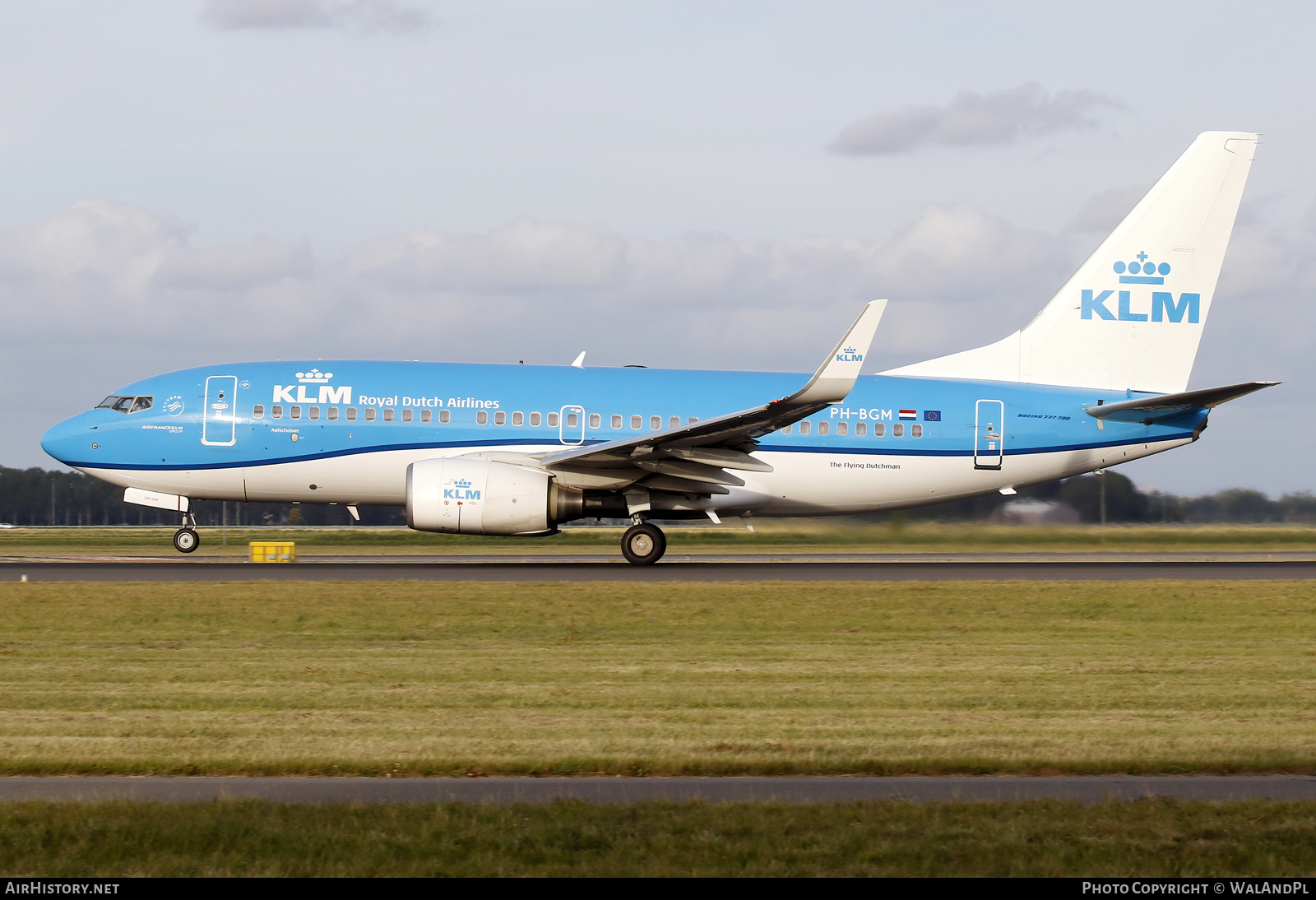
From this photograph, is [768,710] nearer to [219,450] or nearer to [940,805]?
[940,805]

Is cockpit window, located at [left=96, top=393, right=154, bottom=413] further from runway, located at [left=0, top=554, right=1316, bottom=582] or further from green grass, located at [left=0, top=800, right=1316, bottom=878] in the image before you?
green grass, located at [left=0, top=800, right=1316, bottom=878]

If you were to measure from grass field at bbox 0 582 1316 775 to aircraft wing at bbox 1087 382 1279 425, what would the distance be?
534cm

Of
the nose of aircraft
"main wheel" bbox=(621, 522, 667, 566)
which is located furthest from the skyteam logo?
the nose of aircraft

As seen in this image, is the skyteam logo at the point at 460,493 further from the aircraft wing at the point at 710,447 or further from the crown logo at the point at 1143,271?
the crown logo at the point at 1143,271

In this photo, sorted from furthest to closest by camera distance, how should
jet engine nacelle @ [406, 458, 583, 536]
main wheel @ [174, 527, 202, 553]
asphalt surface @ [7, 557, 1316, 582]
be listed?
main wheel @ [174, 527, 202, 553] < jet engine nacelle @ [406, 458, 583, 536] < asphalt surface @ [7, 557, 1316, 582]

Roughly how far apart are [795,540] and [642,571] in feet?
71.5

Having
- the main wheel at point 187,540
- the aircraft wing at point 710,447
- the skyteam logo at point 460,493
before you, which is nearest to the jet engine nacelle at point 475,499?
the skyteam logo at point 460,493

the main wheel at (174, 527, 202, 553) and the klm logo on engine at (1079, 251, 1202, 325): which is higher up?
the klm logo on engine at (1079, 251, 1202, 325)

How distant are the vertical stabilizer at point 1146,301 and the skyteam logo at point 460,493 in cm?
1080

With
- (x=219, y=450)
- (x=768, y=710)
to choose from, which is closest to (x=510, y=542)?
(x=219, y=450)

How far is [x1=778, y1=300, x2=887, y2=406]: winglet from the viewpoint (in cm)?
2319

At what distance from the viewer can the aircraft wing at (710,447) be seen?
2350 cm

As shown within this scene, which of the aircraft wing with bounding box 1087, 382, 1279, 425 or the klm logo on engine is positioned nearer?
the aircraft wing with bounding box 1087, 382, 1279, 425

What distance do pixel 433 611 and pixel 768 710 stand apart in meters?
8.58
